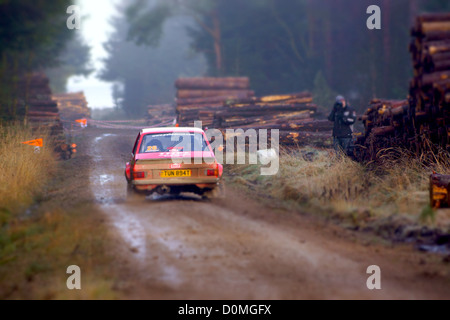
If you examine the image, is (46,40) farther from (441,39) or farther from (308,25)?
(308,25)

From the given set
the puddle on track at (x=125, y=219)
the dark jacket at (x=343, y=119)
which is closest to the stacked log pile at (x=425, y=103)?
the dark jacket at (x=343, y=119)

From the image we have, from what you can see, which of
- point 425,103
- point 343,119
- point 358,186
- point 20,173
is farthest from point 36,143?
point 425,103

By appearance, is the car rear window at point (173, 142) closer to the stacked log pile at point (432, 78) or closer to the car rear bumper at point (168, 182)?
the car rear bumper at point (168, 182)

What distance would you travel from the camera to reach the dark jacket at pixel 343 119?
49.9ft

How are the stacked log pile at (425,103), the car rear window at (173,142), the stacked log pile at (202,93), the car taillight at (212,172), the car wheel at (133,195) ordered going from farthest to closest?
1. the stacked log pile at (202,93)
2. the stacked log pile at (425,103)
3. the car rear window at (173,142)
4. the car wheel at (133,195)
5. the car taillight at (212,172)

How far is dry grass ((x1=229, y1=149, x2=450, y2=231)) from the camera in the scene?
907 centimetres

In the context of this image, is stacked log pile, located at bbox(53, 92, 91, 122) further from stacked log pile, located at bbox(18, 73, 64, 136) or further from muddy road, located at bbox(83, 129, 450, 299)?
muddy road, located at bbox(83, 129, 450, 299)

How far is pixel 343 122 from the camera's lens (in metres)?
15.3

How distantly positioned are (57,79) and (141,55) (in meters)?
11.9

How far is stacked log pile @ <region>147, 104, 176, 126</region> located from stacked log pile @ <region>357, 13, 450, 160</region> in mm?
26502

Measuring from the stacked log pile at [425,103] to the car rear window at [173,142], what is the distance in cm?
483

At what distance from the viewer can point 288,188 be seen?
11.2 m

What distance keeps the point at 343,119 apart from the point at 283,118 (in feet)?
19.4
